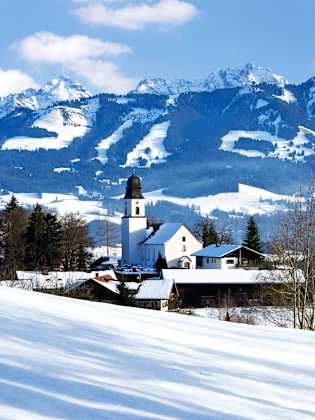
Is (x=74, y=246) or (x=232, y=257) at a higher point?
(x=74, y=246)

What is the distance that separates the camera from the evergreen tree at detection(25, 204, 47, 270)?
53.6m

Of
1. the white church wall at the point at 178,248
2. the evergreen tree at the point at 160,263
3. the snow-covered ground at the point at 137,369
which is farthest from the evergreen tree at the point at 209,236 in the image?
the snow-covered ground at the point at 137,369

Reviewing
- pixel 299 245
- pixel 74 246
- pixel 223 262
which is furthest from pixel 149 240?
pixel 299 245

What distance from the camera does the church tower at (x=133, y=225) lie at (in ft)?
254

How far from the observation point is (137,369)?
6.33m

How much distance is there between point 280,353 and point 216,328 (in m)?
1.80

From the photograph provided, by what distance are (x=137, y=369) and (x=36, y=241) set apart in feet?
159

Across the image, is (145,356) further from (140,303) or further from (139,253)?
(139,253)

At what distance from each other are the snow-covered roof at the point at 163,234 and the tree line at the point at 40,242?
1316 cm

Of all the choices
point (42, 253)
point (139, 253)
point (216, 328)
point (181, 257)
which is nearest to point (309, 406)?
point (216, 328)

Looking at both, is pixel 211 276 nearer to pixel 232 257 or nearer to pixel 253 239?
pixel 232 257

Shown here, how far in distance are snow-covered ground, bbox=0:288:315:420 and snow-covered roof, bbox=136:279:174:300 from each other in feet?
107

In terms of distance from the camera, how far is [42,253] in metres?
54.9

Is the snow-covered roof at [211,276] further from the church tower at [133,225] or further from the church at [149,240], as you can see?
the church tower at [133,225]
